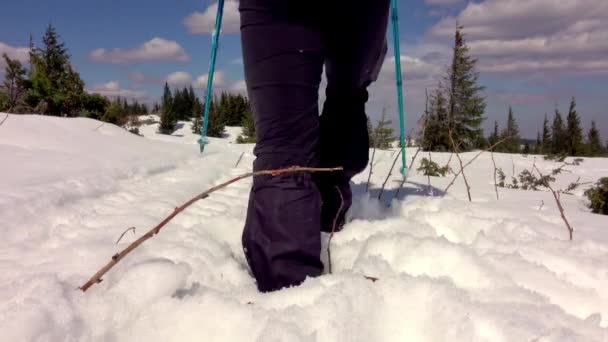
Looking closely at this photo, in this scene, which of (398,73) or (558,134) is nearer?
(398,73)

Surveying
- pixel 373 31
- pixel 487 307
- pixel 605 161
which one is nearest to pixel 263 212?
pixel 487 307

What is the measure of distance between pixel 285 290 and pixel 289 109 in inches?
19.8

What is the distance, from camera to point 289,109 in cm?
115

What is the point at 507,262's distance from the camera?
1.04 metres

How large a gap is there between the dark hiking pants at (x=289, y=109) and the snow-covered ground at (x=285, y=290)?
0.37 feet

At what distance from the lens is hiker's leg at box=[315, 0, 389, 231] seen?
1302 millimetres

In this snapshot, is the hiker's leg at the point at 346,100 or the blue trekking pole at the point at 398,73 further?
the blue trekking pole at the point at 398,73

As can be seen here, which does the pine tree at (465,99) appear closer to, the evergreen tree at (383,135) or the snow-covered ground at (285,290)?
the evergreen tree at (383,135)

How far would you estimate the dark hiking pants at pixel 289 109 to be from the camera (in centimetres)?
105

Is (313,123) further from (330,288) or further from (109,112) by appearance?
(109,112)

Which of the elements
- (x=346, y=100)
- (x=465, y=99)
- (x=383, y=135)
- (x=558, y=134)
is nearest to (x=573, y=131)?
(x=558, y=134)

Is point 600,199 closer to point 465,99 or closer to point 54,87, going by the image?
point 54,87

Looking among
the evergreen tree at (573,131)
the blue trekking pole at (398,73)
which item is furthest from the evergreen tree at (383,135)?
the evergreen tree at (573,131)

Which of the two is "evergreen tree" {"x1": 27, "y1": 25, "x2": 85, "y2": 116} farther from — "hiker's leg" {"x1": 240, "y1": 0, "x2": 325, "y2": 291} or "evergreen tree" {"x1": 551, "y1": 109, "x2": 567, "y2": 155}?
"evergreen tree" {"x1": 551, "y1": 109, "x2": 567, "y2": 155}
